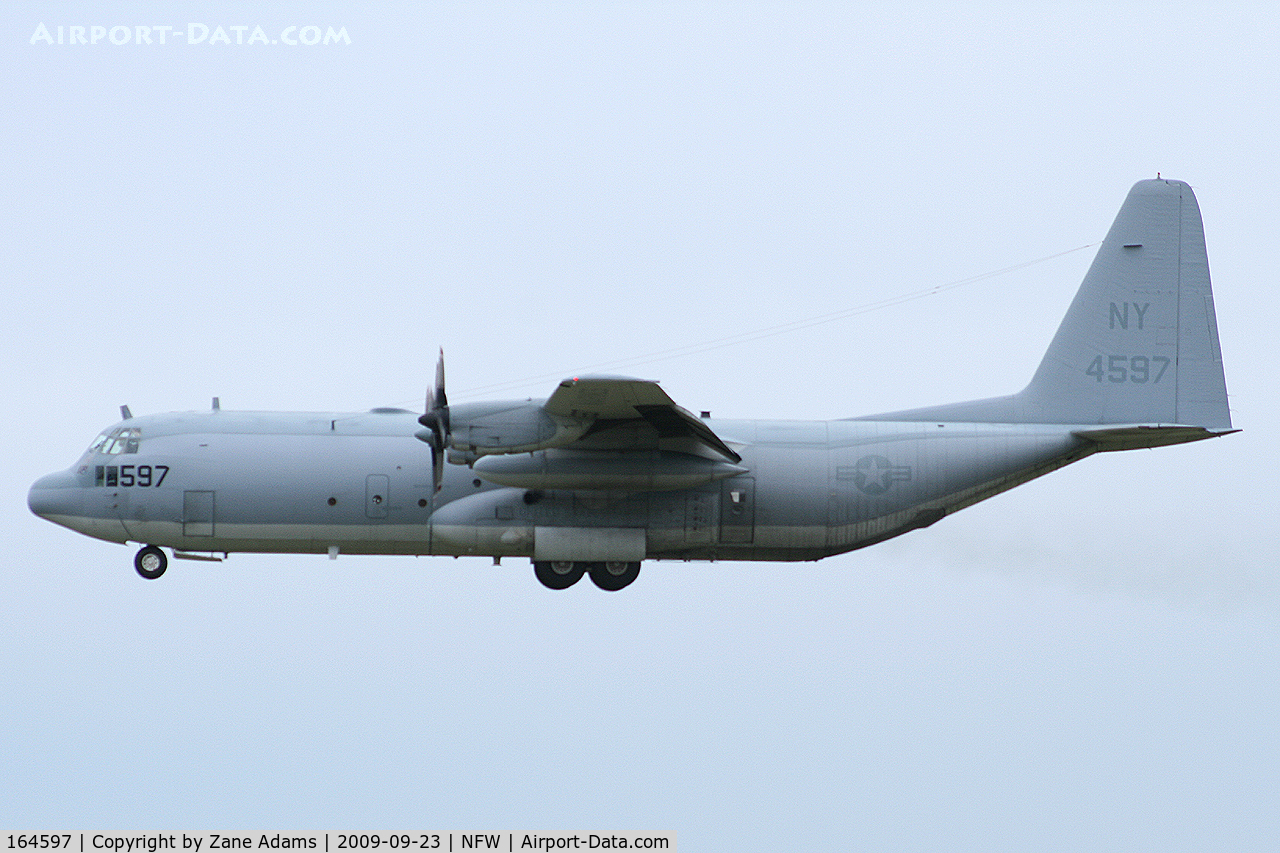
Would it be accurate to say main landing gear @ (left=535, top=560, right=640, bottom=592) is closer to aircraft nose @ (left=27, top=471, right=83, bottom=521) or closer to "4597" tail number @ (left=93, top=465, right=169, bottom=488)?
"4597" tail number @ (left=93, top=465, right=169, bottom=488)

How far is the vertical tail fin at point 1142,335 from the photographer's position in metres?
19.8

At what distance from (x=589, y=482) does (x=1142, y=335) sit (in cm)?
843

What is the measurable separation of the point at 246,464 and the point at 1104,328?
1244cm

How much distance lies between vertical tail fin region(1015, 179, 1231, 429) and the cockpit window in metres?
12.6

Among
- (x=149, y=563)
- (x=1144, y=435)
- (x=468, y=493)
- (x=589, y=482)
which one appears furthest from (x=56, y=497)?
(x=1144, y=435)

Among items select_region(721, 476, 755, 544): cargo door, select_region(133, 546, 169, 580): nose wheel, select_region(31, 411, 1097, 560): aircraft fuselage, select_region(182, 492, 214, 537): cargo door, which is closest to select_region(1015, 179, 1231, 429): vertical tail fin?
select_region(31, 411, 1097, 560): aircraft fuselage

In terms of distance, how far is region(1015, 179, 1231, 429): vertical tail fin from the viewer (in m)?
19.8

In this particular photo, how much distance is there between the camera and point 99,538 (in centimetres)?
1927

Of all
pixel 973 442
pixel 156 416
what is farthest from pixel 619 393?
pixel 156 416

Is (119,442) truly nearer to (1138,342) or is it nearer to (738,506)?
(738,506)

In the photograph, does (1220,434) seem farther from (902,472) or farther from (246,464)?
(246,464)

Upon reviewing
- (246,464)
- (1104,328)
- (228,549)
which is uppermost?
(1104,328)

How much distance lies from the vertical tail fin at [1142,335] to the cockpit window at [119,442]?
1263cm

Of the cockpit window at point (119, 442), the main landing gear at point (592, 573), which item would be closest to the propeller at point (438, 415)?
the main landing gear at point (592, 573)
